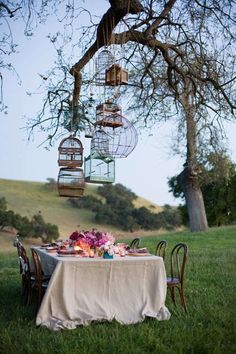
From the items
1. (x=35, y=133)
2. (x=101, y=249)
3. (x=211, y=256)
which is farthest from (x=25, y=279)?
(x=211, y=256)

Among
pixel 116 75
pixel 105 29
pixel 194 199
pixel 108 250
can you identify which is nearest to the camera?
pixel 108 250

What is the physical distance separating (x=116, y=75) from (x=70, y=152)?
1312 mm

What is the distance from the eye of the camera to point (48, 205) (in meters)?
29.6

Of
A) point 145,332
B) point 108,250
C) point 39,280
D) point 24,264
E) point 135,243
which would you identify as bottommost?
point 145,332

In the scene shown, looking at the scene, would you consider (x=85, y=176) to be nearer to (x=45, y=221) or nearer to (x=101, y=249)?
(x=101, y=249)

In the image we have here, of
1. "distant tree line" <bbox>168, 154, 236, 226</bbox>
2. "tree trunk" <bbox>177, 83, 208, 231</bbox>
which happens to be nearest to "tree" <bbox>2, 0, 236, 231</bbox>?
"tree trunk" <bbox>177, 83, 208, 231</bbox>

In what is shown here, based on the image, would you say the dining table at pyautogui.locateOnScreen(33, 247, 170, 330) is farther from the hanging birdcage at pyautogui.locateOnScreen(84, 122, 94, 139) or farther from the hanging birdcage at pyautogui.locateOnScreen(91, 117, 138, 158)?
the hanging birdcage at pyautogui.locateOnScreen(84, 122, 94, 139)

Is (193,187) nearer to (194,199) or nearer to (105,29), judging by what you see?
(194,199)

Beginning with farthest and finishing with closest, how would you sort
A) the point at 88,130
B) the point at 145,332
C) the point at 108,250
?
the point at 88,130 → the point at 108,250 → the point at 145,332

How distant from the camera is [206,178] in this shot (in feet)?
72.4

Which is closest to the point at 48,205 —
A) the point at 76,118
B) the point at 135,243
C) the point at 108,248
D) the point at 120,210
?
the point at 120,210

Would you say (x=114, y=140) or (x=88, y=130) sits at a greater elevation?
(x=88, y=130)

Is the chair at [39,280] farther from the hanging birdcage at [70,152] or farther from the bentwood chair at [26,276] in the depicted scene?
A: the hanging birdcage at [70,152]

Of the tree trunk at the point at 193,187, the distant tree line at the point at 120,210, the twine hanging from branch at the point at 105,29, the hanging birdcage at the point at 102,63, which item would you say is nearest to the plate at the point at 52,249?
the twine hanging from branch at the point at 105,29
